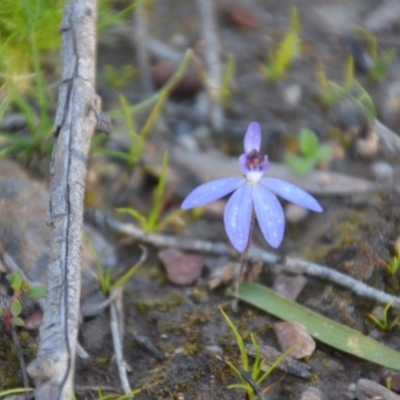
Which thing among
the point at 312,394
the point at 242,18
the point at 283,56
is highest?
the point at 242,18

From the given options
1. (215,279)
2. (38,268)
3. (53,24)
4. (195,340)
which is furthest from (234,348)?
(53,24)

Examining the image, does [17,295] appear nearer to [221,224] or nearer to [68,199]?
[68,199]

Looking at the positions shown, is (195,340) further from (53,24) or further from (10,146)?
(53,24)

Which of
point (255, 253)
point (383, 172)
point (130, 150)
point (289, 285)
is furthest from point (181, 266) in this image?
point (383, 172)

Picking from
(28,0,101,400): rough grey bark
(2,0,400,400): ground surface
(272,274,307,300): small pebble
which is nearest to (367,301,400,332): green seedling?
(2,0,400,400): ground surface

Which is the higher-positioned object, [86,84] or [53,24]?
[53,24]

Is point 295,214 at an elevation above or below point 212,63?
below
